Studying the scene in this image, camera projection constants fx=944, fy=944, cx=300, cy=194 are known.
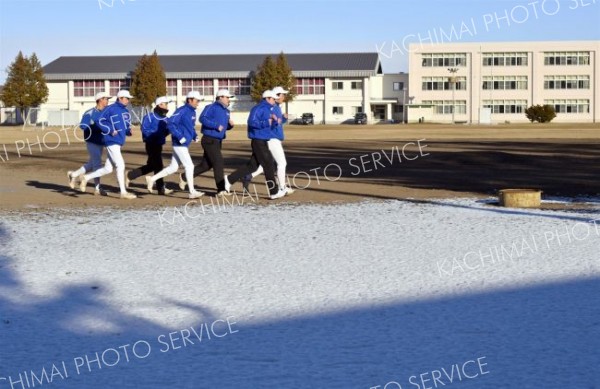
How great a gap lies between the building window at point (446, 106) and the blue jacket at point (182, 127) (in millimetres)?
92483

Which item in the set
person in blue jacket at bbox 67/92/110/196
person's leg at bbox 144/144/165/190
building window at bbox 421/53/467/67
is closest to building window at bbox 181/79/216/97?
building window at bbox 421/53/467/67

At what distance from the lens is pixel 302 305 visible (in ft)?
26.4

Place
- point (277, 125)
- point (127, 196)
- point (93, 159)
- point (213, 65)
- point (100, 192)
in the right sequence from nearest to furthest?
1. point (277, 125)
2. point (127, 196)
3. point (93, 159)
4. point (100, 192)
5. point (213, 65)

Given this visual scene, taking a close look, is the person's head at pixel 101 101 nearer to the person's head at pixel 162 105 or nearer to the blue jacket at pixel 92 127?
the blue jacket at pixel 92 127

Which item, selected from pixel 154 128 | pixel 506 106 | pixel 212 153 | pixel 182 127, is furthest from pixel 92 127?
pixel 506 106

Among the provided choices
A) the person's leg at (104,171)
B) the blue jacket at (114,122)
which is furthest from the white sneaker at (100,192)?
the blue jacket at (114,122)

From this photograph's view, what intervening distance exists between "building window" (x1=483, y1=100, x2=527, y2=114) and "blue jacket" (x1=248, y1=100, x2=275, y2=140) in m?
91.7

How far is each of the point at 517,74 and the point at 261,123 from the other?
93459 millimetres

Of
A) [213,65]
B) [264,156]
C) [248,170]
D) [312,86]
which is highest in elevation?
[213,65]

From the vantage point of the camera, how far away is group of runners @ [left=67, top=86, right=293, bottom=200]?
16.8 meters

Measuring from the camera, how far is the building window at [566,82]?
104750 millimetres

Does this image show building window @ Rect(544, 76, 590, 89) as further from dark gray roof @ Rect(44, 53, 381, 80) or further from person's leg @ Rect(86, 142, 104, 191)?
person's leg @ Rect(86, 142, 104, 191)

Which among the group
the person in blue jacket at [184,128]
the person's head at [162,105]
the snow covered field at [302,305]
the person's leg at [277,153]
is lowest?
the snow covered field at [302,305]

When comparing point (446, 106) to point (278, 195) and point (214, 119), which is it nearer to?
point (278, 195)
